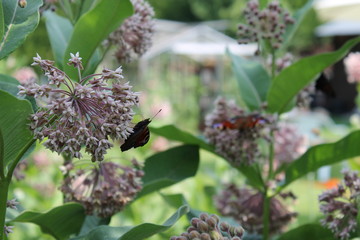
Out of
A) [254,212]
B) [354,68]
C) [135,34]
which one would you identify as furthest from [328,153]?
[354,68]

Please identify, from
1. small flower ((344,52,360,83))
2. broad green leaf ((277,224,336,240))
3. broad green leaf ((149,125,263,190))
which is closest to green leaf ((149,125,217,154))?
broad green leaf ((149,125,263,190))

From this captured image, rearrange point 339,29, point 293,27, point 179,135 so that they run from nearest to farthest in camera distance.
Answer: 1. point 179,135
2. point 293,27
3. point 339,29

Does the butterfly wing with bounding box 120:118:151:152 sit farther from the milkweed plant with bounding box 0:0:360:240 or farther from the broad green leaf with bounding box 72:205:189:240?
the broad green leaf with bounding box 72:205:189:240

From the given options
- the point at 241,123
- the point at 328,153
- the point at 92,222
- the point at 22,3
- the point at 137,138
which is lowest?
the point at 92,222

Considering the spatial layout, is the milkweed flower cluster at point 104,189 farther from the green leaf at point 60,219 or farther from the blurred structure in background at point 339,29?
the blurred structure in background at point 339,29

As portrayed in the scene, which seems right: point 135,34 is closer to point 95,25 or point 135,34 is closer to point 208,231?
point 95,25

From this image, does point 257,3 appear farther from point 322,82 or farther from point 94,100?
point 94,100
